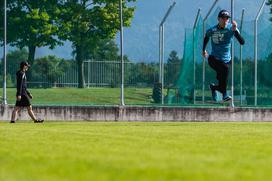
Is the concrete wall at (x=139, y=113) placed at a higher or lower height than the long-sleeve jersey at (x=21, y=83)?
lower

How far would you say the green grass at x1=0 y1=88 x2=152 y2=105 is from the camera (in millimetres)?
38000

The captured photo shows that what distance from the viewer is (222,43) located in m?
20.7

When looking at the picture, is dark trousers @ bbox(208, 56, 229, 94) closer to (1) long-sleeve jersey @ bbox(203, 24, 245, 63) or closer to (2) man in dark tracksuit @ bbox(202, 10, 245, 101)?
(2) man in dark tracksuit @ bbox(202, 10, 245, 101)

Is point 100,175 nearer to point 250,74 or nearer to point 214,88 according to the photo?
point 214,88

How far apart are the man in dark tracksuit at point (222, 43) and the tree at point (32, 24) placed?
46.9 meters

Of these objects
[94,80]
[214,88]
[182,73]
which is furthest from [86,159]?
[94,80]

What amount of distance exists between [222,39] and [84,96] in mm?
24520

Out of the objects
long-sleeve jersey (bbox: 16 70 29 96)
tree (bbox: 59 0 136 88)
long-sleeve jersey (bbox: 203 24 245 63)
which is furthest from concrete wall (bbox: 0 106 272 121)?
tree (bbox: 59 0 136 88)

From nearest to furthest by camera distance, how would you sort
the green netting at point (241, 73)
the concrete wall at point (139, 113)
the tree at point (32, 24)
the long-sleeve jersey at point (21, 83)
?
the long-sleeve jersey at point (21, 83)
the concrete wall at point (139, 113)
the green netting at point (241, 73)
the tree at point (32, 24)

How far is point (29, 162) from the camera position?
8.88m

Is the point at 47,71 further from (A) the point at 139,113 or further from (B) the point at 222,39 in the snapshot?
(B) the point at 222,39

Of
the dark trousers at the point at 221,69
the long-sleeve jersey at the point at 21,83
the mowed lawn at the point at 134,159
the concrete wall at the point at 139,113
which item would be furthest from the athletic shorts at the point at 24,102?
the mowed lawn at the point at 134,159

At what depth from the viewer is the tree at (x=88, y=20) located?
70.4m

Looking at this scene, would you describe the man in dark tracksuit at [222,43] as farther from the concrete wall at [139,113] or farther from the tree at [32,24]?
the tree at [32,24]
